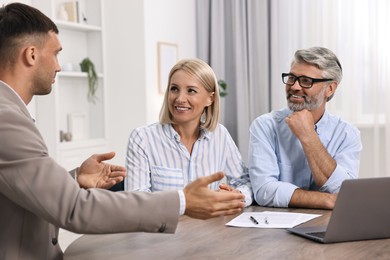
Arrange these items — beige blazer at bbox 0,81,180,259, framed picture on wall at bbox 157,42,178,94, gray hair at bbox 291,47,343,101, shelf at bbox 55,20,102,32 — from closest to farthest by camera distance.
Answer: beige blazer at bbox 0,81,180,259
gray hair at bbox 291,47,343,101
shelf at bbox 55,20,102,32
framed picture on wall at bbox 157,42,178,94

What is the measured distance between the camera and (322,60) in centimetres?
261

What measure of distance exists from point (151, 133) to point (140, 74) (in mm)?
2591

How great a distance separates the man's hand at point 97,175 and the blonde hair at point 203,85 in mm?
768

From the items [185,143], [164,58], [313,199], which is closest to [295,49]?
[164,58]

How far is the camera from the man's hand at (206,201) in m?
1.43

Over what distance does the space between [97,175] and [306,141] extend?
974mm

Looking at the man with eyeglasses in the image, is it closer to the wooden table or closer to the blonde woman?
the blonde woman

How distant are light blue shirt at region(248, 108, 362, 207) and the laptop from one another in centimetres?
70

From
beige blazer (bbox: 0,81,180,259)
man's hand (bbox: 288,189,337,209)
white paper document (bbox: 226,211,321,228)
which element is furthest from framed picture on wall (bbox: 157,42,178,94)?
beige blazer (bbox: 0,81,180,259)

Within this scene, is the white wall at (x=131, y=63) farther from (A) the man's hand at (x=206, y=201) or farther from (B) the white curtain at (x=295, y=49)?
(A) the man's hand at (x=206, y=201)

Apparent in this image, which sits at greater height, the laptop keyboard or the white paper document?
the laptop keyboard

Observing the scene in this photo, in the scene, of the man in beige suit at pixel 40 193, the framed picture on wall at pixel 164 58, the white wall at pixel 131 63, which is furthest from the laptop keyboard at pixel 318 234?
the framed picture on wall at pixel 164 58

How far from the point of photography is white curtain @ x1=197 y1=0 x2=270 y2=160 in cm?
543

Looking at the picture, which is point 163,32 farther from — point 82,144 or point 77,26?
point 82,144
